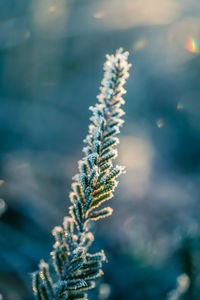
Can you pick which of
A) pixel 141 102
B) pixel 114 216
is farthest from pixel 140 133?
pixel 114 216

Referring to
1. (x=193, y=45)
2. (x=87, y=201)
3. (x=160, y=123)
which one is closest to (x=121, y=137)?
(x=160, y=123)

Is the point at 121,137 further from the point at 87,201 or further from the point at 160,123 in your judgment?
the point at 87,201

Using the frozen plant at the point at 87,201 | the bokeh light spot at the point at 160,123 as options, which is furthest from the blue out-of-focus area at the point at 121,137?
the frozen plant at the point at 87,201

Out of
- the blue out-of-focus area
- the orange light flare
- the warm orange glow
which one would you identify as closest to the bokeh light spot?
the blue out-of-focus area

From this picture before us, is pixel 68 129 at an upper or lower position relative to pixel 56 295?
upper

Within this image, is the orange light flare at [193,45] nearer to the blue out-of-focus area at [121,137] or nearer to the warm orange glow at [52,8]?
the blue out-of-focus area at [121,137]

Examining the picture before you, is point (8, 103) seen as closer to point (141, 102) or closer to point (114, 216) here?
point (141, 102)
